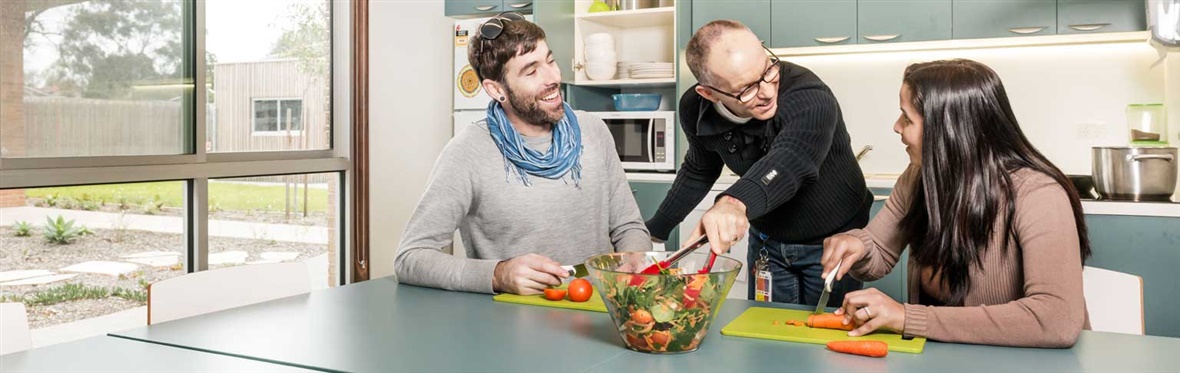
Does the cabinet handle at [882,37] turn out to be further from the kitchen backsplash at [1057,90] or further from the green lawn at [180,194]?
the green lawn at [180,194]

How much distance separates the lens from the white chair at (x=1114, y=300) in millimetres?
1780

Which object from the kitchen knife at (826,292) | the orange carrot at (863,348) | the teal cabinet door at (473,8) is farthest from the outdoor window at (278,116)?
the orange carrot at (863,348)

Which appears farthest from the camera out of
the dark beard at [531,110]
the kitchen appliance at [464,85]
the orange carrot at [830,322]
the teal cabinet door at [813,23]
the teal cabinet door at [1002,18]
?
the kitchen appliance at [464,85]

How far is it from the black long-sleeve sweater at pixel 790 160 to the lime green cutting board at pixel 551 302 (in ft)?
1.43

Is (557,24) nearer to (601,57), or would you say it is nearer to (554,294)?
(601,57)

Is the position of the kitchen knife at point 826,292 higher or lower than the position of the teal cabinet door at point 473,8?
lower

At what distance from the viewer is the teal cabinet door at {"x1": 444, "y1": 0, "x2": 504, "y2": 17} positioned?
446 centimetres

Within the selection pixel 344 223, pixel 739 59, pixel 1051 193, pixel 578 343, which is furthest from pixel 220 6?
pixel 1051 193

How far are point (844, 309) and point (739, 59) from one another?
26.5 inches

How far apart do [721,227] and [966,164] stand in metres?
0.43

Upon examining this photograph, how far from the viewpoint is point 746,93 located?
2.00 metres

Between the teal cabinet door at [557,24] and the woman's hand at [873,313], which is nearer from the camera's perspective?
the woman's hand at [873,313]

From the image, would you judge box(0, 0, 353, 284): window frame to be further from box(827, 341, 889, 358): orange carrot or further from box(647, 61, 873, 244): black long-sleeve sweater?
box(827, 341, 889, 358): orange carrot

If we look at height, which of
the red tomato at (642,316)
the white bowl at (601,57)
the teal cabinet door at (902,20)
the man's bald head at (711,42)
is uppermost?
the teal cabinet door at (902,20)
